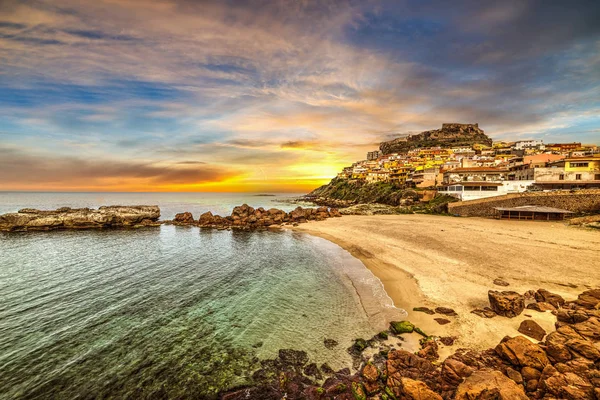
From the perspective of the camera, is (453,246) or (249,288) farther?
(453,246)

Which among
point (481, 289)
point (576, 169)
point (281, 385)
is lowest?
point (281, 385)

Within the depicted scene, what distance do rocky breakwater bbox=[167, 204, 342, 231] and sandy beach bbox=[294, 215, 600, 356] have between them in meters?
23.2

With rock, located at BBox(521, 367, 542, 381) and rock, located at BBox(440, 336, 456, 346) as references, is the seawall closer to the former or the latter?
rock, located at BBox(440, 336, 456, 346)

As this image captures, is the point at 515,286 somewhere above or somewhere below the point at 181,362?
above

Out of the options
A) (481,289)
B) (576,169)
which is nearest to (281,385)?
(481,289)

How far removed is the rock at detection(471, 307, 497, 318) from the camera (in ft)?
48.2

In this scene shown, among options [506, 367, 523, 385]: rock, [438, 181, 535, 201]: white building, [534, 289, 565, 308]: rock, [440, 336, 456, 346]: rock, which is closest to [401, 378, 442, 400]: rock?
[506, 367, 523, 385]: rock

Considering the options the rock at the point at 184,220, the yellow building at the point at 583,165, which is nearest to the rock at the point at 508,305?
the rock at the point at 184,220

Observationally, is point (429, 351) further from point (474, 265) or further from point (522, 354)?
point (474, 265)

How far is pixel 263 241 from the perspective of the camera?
4297 cm

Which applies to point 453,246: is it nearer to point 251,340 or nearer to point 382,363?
point 382,363

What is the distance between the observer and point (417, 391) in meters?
8.98

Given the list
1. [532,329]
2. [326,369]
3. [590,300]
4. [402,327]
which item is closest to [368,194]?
[590,300]

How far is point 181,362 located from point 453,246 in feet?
102
